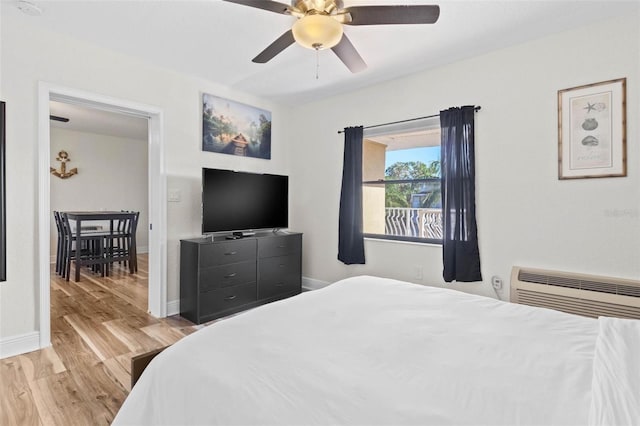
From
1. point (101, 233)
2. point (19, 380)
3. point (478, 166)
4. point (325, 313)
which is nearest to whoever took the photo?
point (325, 313)

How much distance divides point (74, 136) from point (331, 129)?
215 inches

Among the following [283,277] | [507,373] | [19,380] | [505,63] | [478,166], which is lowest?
[19,380]

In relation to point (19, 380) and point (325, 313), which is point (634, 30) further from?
point (19, 380)

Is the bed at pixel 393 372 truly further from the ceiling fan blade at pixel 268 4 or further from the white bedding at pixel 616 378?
the ceiling fan blade at pixel 268 4

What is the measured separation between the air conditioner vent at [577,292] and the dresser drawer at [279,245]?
2.33 meters

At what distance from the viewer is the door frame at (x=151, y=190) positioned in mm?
2566

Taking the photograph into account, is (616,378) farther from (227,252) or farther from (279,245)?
(279,245)

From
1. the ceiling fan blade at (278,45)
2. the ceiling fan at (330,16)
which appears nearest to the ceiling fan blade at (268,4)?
the ceiling fan at (330,16)

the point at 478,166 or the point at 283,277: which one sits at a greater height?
the point at 478,166

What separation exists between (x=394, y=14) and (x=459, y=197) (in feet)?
5.85

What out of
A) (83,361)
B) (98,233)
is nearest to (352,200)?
(83,361)

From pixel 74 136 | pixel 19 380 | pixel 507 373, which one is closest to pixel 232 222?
pixel 19 380

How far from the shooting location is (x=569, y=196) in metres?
2.55

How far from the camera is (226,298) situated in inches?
130
